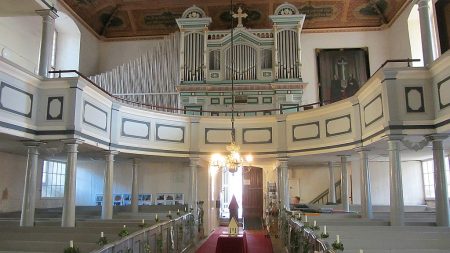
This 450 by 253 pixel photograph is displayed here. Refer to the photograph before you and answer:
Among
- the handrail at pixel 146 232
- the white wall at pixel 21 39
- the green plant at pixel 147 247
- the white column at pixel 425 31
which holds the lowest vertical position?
the green plant at pixel 147 247

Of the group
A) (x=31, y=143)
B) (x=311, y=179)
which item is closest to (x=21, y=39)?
(x=31, y=143)

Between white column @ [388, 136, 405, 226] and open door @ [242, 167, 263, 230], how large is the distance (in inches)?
486

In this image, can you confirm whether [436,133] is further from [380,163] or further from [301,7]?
[301,7]

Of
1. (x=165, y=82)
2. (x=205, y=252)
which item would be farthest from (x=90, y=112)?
(x=165, y=82)

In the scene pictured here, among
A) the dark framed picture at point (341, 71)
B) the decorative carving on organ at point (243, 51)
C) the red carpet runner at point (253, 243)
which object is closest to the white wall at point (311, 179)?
the red carpet runner at point (253, 243)

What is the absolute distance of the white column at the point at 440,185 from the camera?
29.4ft

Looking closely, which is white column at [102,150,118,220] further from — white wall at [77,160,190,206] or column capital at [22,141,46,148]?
white wall at [77,160,190,206]

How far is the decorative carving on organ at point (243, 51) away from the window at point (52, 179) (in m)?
6.47

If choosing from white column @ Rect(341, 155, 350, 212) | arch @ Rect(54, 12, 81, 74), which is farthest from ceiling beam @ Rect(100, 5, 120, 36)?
white column @ Rect(341, 155, 350, 212)

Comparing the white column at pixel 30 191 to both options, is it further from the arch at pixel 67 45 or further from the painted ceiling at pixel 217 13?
the painted ceiling at pixel 217 13

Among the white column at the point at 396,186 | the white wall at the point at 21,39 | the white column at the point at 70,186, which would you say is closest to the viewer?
the white column at the point at 396,186

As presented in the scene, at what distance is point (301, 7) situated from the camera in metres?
19.5

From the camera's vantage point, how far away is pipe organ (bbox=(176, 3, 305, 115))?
1738cm

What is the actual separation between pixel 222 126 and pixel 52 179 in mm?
7578
